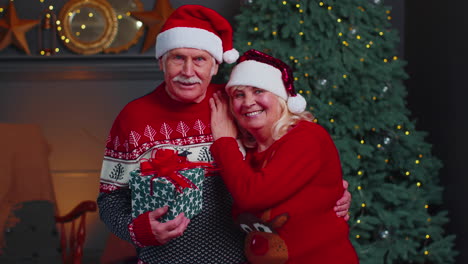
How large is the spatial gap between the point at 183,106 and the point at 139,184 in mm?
356

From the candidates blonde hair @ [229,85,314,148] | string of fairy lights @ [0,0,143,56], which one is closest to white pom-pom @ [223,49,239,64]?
blonde hair @ [229,85,314,148]

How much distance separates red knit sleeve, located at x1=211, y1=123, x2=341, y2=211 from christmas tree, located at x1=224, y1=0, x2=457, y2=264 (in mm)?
1755

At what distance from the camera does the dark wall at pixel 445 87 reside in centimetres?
380

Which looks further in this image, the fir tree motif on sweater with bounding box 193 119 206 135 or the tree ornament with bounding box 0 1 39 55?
the tree ornament with bounding box 0 1 39 55

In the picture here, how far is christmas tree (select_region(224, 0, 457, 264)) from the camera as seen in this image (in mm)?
3469

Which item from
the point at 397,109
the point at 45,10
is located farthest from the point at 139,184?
the point at 45,10

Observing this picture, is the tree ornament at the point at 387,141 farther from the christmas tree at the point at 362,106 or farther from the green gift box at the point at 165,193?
the green gift box at the point at 165,193

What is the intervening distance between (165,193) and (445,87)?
317 cm

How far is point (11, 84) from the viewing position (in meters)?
4.80

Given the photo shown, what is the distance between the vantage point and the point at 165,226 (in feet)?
4.91

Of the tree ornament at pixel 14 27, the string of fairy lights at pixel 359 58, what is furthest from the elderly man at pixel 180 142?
the tree ornament at pixel 14 27

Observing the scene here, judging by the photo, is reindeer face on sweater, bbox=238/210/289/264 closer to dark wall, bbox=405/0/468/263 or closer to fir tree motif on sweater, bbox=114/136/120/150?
fir tree motif on sweater, bbox=114/136/120/150

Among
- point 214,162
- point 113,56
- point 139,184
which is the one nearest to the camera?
point 139,184

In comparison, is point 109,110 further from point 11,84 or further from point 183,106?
point 183,106
